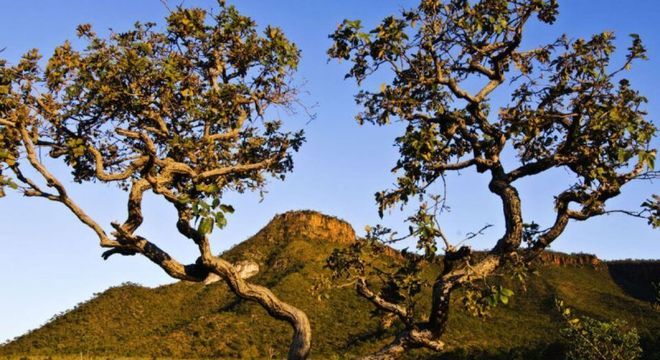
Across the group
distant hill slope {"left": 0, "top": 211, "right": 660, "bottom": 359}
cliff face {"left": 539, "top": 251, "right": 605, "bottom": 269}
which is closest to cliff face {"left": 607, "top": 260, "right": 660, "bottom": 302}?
cliff face {"left": 539, "top": 251, "right": 605, "bottom": 269}

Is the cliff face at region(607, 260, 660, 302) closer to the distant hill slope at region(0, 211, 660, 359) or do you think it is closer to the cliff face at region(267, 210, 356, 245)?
the distant hill slope at region(0, 211, 660, 359)

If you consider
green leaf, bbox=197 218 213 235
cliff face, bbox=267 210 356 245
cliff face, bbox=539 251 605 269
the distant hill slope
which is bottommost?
green leaf, bbox=197 218 213 235

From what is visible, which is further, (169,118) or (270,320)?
(270,320)

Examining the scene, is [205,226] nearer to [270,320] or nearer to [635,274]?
[270,320]

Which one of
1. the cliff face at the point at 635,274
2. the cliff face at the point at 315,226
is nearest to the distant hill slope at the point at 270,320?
the cliff face at the point at 635,274

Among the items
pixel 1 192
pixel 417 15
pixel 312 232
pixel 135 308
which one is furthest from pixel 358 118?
pixel 312 232

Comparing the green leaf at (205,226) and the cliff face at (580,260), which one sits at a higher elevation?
the cliff face at (580,260)

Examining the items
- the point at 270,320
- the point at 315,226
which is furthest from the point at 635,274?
the point at 270,320

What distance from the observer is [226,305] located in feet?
270

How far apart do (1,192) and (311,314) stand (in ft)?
207

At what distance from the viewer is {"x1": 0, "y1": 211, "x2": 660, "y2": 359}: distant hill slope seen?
62.0 m

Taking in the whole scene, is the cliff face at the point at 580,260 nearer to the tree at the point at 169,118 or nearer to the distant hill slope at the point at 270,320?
the distant hill slope at the point at 270,320

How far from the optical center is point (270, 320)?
238 feet

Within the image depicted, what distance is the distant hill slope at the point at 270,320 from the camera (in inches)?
2442
